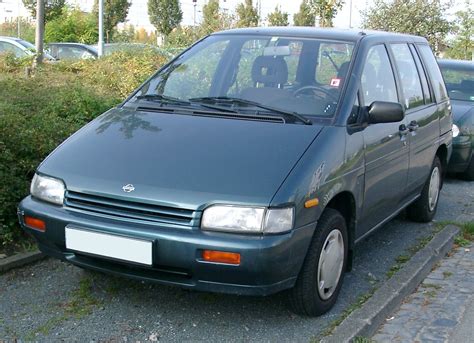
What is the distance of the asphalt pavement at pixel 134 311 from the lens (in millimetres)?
3629

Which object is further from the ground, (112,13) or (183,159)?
(112,13)

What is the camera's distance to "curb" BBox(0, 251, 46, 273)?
4457mm

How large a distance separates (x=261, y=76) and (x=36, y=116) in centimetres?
259

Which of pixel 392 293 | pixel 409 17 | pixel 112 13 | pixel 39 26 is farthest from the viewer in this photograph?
pixel 112 13

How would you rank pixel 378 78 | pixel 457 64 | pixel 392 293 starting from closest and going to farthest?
pixel 392 293 → pixel 378 78 → pixel 457 64

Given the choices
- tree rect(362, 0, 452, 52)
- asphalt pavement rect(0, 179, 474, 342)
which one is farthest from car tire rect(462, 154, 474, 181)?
tree rect(362, 0, 452, 52)

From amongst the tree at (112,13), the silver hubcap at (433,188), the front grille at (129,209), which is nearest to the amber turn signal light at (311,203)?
the front grille at (129,209)

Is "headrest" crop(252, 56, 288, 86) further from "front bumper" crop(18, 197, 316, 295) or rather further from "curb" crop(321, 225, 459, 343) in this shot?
"curb" crop(321, 225, 459, 343)

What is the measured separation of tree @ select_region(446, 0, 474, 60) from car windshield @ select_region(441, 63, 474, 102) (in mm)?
19281

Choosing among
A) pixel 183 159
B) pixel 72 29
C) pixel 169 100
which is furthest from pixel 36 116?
pixel 72 29

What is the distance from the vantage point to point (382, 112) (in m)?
4.29

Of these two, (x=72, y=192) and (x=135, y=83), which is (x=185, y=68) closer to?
(x=72, y=192)

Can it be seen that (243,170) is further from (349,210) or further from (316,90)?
(316,90)

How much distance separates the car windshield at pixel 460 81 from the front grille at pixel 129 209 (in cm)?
703
